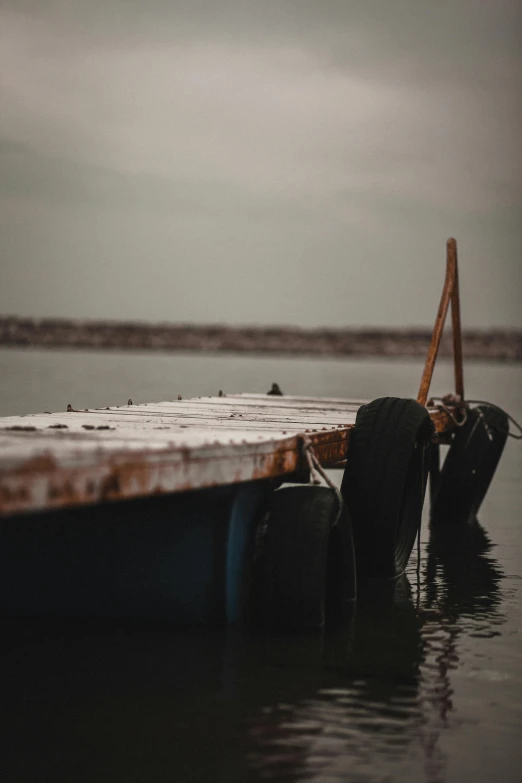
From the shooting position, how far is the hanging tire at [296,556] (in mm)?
5418

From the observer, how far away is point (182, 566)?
5508 mm

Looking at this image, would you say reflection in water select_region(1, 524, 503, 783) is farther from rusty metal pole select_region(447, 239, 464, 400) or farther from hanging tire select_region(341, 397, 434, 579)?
rusty metal pole select_region(447, 239, 464, 400)

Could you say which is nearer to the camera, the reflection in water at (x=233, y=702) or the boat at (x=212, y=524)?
the reflection in water at (x=233, y=702)

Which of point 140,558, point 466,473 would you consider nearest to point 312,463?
point 140,558

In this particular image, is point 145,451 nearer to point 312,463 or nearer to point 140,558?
point 140,558

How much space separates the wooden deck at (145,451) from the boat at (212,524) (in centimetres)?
1

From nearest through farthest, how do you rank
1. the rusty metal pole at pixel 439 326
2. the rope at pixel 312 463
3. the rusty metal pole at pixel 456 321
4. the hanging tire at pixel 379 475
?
the rope at pixel 312 463, the hanging tire at pixel 379 475, the rusty metal pole at pixel 439 326, the rusty metal pole at pixel 456 321

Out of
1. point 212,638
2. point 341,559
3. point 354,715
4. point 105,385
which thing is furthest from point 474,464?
point 105,385

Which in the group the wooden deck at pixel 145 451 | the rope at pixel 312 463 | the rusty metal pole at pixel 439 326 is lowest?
the rope at pixel 312 463

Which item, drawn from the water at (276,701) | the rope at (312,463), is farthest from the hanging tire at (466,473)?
the rope at (312,463)

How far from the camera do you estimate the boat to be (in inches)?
187

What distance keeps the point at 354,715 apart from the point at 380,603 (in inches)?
84.8

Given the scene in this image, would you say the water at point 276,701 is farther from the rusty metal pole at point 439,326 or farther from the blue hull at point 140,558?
the rusty metal pole at point 439,326

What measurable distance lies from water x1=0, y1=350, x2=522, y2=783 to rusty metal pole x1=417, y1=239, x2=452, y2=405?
9.54 feet
